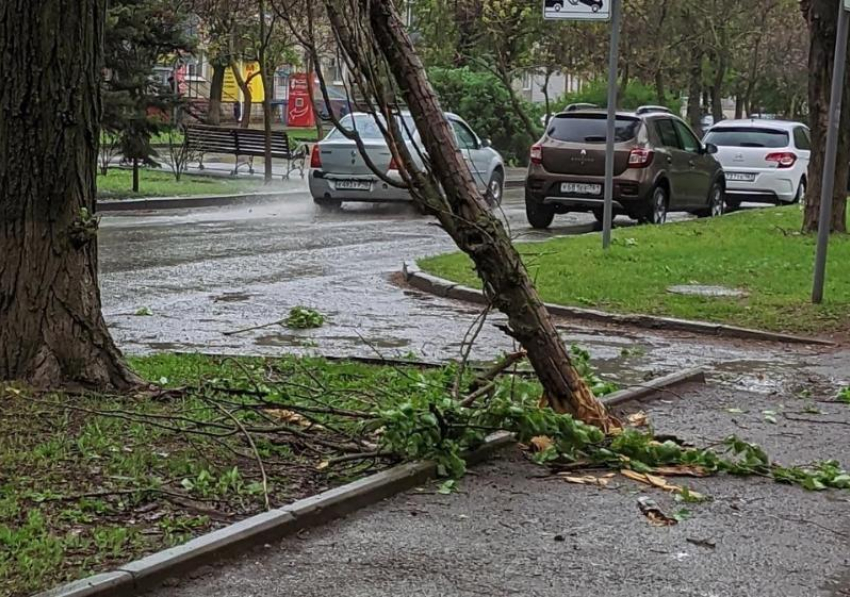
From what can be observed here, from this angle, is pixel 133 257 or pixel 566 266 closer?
pixel 566 266

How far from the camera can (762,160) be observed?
81.7 feet

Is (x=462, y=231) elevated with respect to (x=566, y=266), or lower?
elevated

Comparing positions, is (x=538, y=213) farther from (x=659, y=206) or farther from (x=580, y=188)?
(x=659, y=206)

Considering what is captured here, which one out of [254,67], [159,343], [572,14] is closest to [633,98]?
[254,67]

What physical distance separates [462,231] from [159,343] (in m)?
3.72

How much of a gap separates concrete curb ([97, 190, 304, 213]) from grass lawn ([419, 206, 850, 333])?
832 cm

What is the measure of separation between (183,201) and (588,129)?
7.84 meters

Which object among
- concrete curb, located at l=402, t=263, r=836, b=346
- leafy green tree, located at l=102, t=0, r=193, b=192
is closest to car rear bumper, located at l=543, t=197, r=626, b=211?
concrete curb, located at l=402, t=263, r=836, b=346

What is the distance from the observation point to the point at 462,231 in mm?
6391

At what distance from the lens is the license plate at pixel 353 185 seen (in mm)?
21375

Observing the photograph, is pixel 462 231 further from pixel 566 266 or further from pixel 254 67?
pixel 254 67

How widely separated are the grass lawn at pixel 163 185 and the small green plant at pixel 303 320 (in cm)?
1279

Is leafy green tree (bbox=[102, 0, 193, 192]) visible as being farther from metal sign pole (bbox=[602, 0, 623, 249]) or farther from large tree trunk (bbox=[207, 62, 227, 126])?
large tree trunk (bbox=[207, 62, 227, 126])

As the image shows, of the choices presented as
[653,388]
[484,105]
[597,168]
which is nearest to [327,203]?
[597,168]
